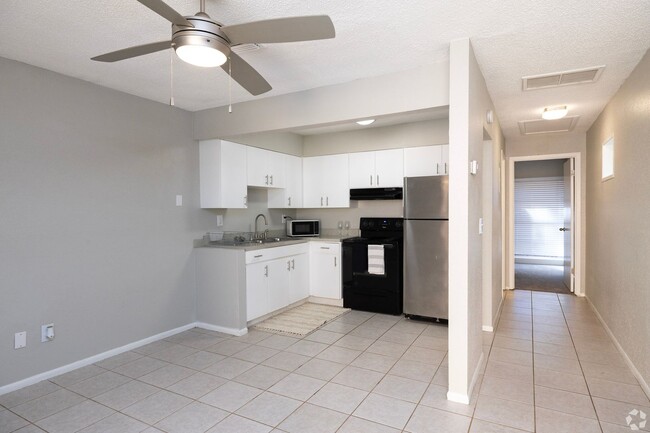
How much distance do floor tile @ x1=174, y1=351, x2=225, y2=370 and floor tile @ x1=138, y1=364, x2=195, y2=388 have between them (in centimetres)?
7

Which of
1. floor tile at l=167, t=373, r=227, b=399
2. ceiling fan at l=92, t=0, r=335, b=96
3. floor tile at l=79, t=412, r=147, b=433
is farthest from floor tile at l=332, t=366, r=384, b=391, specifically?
ceiling fan at l=92, t=0, r=335, b=96

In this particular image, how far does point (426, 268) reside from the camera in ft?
13.7

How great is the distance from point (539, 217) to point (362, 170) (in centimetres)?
544

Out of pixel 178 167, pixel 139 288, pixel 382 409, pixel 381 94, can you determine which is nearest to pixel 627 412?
pixel 382 409

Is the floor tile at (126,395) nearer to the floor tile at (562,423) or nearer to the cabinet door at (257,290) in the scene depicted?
the cabinet door at (257,290)

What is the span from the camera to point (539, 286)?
609cm

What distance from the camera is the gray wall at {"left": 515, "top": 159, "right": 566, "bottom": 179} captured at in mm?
8023

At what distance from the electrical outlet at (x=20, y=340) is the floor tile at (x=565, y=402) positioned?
12.2ft

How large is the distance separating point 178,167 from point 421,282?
9.89 feet

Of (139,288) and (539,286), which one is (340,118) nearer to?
(139,288)

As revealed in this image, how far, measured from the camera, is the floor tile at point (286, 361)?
10.1 ft

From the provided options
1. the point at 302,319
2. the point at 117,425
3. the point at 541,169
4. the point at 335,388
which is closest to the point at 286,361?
the point at 335,388

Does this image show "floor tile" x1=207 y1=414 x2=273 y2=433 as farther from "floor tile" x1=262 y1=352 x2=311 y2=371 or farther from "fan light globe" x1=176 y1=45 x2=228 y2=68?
"fan light globe" x1=176 y1=45 x2=228 y2=68

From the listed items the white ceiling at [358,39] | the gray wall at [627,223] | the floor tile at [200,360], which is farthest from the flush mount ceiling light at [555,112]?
the floor tile at [200,360]
